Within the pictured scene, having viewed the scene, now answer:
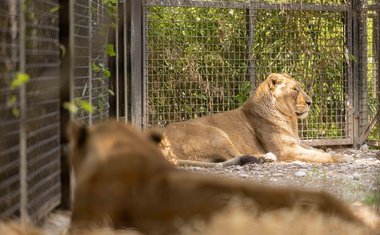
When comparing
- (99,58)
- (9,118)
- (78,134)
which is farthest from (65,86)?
(99,58)

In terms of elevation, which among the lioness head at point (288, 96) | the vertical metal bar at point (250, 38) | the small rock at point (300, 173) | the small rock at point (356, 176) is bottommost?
the small rock at point (300, 173)

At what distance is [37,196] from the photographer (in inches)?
184

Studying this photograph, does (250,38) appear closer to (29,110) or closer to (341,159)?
(341,159)

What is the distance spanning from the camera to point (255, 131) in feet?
37.2

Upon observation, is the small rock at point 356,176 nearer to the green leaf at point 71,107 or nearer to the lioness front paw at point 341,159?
Answer: the lioness front paw at point 341,159

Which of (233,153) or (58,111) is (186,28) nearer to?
(233,153)

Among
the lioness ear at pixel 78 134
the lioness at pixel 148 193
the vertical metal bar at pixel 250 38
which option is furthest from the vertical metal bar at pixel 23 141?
the vertical metal bar at pixel 250 38

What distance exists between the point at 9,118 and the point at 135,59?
22.1 feet

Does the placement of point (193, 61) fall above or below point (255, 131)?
above

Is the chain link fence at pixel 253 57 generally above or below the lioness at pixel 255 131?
above

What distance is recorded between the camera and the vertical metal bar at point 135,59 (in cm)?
1067

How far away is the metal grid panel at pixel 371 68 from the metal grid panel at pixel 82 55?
6.54 m

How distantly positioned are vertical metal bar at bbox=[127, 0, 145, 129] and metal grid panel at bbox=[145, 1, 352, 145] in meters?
0.20

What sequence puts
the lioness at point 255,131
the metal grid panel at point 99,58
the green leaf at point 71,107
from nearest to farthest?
1. the green leaf at point 71,107
2. the metal grid panel at point 99,58
3. the lioness at point 255,131
